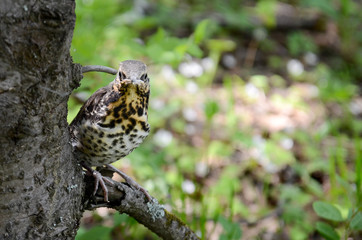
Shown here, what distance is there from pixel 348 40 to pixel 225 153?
11.7 feet

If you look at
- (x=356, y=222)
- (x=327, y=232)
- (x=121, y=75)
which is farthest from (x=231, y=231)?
(x=121, y=75)

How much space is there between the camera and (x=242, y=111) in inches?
209

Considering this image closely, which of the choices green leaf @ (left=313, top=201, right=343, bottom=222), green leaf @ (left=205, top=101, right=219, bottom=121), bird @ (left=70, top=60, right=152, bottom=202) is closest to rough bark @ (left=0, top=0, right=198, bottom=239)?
bird @ (left=70, top=60, right=152, bottom=202)

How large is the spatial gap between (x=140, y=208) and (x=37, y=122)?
2.12ft

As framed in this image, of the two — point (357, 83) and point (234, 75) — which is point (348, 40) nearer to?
point (357, 83)

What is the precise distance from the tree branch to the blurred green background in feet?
1.22

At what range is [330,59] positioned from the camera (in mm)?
6777

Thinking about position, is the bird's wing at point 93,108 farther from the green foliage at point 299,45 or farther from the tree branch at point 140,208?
the green foliage at point 299,45

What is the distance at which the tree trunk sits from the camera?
1271 millimetres

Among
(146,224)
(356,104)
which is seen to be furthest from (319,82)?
(146,224)

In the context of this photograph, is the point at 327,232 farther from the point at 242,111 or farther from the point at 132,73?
the point at 242,111

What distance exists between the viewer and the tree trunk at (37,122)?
1.27m

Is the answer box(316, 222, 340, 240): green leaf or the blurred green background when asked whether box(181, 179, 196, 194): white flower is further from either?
box(316, 222, 340, 240): green leaf

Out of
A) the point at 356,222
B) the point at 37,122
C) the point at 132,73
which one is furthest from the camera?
the point at 356,222
